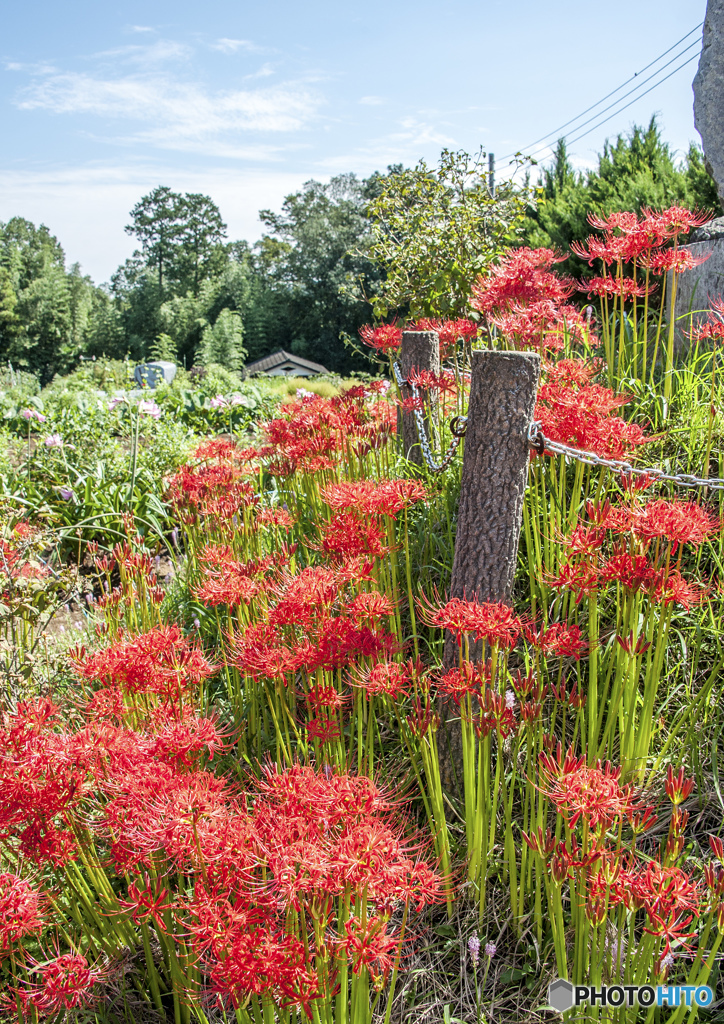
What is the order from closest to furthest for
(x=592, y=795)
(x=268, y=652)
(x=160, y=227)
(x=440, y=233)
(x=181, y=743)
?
(x=592, y=795)
(x=181, y=743)
(x=268, y=652)
(x=440, y=233)
(x=160, y=227)

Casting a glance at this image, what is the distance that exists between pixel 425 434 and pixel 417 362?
1.59 feet

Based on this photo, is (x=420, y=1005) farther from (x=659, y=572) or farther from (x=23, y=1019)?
(x=659, y=572)

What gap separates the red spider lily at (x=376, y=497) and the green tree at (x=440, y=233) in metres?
3.67

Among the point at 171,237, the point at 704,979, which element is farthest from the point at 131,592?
the point at 171,237

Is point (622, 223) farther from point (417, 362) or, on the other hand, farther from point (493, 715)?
point (493, 715)

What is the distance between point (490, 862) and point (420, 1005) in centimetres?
45

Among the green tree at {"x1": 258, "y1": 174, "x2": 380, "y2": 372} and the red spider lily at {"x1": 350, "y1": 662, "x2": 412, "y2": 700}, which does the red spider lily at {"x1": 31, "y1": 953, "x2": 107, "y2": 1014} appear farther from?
the green tree at {"x1": 258, "y1": 174, "x2": 380, "y2": 372}

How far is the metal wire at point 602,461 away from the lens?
2045mm

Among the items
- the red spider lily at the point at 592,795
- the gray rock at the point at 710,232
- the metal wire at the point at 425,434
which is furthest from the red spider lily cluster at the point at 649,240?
the red spider lily at the point at 592,795

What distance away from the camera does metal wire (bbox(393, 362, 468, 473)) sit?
2.80 metres

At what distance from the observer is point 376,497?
7.46ft

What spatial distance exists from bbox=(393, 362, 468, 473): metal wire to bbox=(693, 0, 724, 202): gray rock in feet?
8.71

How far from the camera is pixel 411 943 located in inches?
79.8

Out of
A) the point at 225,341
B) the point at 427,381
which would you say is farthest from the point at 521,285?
the point at 225,341
